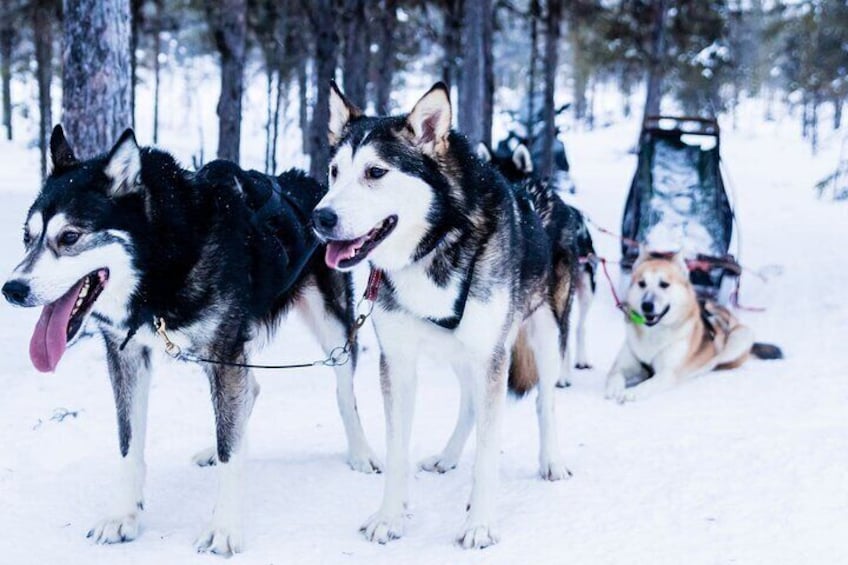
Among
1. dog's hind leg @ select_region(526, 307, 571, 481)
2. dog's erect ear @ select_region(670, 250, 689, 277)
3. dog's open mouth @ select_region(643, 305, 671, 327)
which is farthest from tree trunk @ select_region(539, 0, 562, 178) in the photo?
dog's hind leg @ select_region(526, 307, 571, 481)

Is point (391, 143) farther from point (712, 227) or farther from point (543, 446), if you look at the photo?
point (712, 227)

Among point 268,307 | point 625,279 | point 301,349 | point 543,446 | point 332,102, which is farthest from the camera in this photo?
point 625,279

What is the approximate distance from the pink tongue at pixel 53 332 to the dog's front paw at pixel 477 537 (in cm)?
157

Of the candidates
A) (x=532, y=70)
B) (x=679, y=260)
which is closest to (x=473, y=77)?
(x=679, y=260)

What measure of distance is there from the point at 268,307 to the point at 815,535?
225 centimetres

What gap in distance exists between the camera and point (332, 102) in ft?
10.2

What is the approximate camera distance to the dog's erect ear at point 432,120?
287cm

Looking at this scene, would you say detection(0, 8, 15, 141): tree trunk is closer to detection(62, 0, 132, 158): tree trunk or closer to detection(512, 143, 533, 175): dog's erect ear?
detection(62, 0, 132, 158): tree trunk

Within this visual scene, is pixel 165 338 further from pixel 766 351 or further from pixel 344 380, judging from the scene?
pixel 766 351

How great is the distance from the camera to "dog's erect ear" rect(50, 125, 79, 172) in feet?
9.74

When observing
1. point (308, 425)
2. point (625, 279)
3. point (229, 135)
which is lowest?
point (308, 425)

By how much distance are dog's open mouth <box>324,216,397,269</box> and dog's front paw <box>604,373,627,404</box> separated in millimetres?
2916

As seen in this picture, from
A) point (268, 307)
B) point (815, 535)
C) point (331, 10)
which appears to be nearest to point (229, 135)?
point (331, 10)

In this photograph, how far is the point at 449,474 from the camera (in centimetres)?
388
